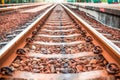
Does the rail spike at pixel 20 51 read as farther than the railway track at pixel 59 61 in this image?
Yes

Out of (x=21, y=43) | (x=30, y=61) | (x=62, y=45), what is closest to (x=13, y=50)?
(x=30, y=61)

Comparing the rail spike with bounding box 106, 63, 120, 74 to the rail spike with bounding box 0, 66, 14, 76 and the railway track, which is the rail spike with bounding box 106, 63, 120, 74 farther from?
the rail spike with bounding box 0, 66, 14, 76

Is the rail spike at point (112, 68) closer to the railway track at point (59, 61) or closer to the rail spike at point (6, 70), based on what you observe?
the railway track at point (59, 61)

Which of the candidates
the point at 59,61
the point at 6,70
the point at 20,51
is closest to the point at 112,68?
the point at 59,61

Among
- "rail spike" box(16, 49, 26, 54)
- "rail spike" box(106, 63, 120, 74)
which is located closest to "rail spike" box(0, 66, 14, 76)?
"rail spike" box(16, 49, 26, 54)

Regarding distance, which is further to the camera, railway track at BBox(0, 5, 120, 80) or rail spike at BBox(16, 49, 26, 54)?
rail spike at BBox(16, 49, 26, 54)

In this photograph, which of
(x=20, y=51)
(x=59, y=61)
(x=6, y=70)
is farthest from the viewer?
(x=20, y=51)

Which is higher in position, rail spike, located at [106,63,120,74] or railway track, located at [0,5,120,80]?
rail spike, located at [106,63,120,74]

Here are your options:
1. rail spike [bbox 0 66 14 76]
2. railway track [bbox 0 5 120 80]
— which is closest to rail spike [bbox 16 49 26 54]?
railway track [bbox 0 5 120 80]

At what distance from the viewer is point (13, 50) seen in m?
3.73

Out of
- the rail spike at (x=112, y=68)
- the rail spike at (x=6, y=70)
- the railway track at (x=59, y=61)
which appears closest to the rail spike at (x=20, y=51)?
the railway track at (x=59, y=61)

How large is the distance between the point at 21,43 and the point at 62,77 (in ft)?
5.62

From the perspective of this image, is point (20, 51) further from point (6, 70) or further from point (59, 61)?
point (6, 70)

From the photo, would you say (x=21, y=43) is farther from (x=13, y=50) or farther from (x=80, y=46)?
(x=80, y=46)
